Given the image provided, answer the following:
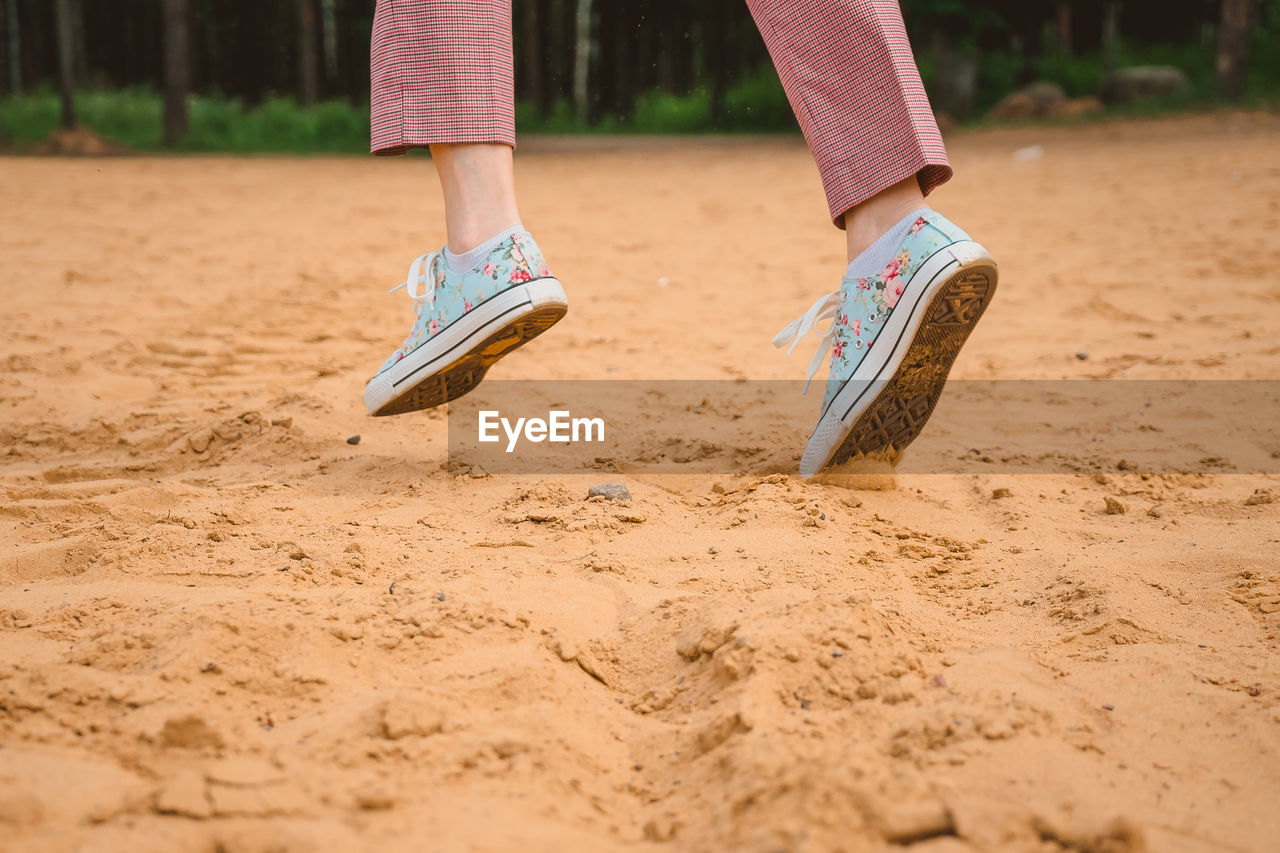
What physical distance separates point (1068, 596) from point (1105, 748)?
0.43 metres

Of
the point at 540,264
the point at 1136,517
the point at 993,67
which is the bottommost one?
the point at 1136,517

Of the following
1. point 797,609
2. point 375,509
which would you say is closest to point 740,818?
point 797,609

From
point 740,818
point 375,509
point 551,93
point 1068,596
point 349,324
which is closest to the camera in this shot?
point 740,818

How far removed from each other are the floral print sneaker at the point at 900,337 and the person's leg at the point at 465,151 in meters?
0.53

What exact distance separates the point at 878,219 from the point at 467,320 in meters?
0.77

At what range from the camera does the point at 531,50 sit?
18.2m

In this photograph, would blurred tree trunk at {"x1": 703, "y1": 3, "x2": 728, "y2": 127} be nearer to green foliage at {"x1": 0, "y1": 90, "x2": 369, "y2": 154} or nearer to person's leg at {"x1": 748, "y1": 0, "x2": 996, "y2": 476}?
green foliage at {"x1": 0, "y1": 90, "x2": 369, "y2": 154}

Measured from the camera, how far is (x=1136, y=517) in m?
1.87

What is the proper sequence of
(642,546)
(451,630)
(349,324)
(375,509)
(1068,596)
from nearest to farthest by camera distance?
(451,630) → (1068,596) → (642,546) → (375,509) → (349,324)

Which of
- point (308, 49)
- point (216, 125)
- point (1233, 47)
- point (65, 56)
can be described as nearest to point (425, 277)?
point (65, 56)

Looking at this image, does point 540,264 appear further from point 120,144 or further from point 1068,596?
point 120,144

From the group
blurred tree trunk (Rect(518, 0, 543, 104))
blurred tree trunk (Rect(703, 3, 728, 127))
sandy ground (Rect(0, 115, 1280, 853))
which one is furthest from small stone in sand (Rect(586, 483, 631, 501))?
blurred tree trunk (Rect(518, 0, 543, 104))

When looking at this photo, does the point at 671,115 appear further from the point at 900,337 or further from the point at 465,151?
the point at 900,337

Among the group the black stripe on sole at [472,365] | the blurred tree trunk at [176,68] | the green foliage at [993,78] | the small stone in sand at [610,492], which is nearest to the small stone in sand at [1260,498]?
the small stone in sand at [610,492]
